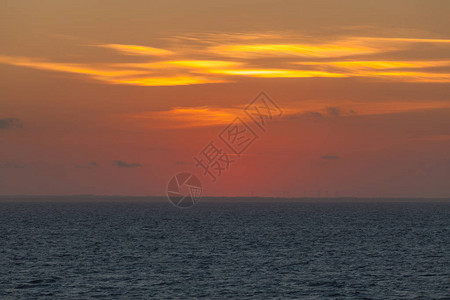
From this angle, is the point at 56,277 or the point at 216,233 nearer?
the point at 56,277

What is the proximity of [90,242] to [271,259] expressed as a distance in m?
40.5

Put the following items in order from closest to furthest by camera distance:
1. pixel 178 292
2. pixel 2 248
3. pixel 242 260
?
pixel 178 292 → pixel 242 260 → pixel 2 248

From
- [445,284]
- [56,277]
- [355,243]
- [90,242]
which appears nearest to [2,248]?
[90,242]

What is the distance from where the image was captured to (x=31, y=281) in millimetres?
70125

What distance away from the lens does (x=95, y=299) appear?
60.3 metres

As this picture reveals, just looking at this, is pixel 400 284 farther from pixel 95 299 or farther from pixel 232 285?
pixel 95 299

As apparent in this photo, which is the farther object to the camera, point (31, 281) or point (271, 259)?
point (271, 259)

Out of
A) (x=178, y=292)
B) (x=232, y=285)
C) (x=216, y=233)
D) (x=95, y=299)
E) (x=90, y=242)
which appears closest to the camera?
(x=95, y=299)

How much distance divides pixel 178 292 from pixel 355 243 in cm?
6089

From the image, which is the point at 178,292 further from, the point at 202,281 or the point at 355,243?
the point at 355,243

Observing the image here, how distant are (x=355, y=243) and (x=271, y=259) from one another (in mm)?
32341

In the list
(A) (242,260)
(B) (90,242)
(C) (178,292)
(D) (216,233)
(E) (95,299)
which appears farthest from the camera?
(D) (216,233)

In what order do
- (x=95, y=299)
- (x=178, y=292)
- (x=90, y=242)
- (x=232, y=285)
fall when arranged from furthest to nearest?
(x=90, y=242) < (x=232, y=285) < (x=178, y=292) < (x=95, y=299)

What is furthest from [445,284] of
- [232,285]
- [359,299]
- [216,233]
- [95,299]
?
[216,233]
